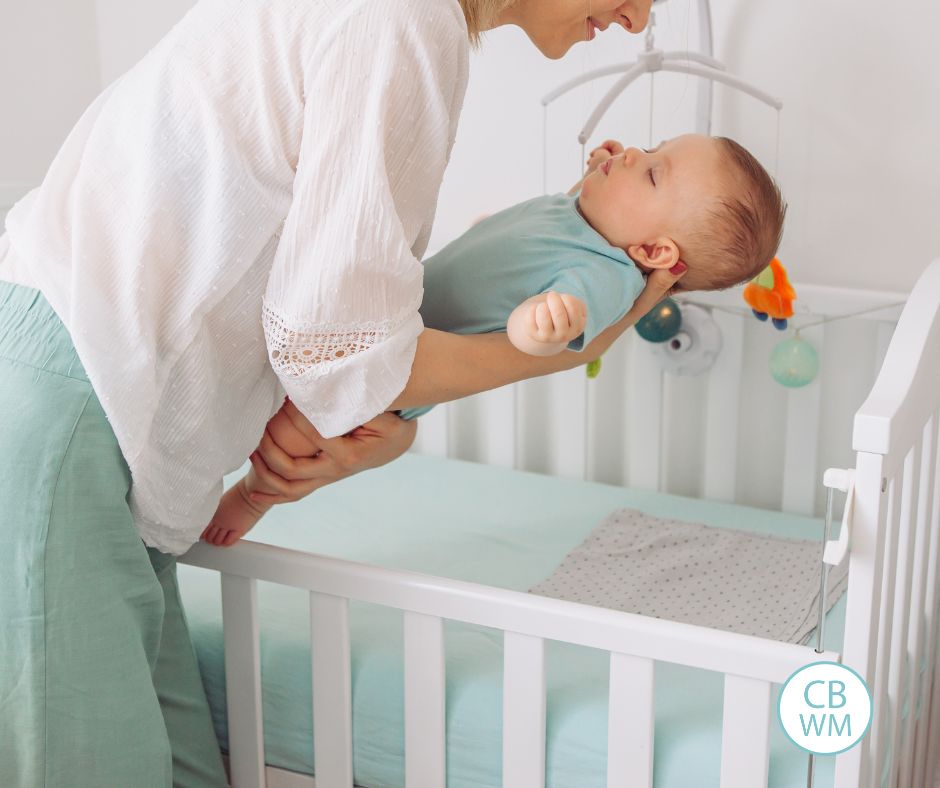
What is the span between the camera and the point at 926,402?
4.00ft

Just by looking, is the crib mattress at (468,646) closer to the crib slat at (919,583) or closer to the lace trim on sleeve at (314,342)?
the crib slat at (919,583)

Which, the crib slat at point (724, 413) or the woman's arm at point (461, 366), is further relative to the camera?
the crib slat at point (724, 413)

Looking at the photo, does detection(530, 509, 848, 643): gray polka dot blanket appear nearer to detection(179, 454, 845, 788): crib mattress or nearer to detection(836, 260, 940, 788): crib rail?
detection(179, 454, 845, 788): crib mattress

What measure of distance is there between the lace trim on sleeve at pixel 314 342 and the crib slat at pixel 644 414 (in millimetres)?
1012

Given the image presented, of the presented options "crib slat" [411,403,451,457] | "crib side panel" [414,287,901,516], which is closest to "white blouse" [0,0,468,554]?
"crib side panel" [414,287,901,516]

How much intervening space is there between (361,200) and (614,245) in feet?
1.28

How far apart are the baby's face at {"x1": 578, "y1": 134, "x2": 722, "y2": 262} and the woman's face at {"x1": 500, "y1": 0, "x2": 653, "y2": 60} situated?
0.49ft

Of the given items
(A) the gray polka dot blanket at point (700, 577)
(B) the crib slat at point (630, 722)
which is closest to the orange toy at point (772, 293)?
(A) the gray polka dot blanket at point (700, 577)

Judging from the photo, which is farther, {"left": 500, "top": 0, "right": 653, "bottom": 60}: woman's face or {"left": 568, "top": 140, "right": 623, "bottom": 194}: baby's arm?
{"left": 568, "top": 140, "right": 623, "bottom": 194}: baby's arm

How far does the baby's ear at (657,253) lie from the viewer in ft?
4.09

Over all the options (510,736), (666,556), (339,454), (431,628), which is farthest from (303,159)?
(666,556)

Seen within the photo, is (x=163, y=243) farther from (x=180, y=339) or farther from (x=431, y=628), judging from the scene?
(x=431, y=628)

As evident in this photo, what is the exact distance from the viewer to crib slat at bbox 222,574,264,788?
4.29ft

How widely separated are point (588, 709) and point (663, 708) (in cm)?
8
